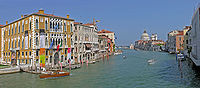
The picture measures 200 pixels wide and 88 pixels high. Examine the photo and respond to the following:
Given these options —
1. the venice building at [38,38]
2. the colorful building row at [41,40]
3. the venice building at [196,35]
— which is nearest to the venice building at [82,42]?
the colorful building row at [41,40]

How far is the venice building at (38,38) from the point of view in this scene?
3547 centimetres

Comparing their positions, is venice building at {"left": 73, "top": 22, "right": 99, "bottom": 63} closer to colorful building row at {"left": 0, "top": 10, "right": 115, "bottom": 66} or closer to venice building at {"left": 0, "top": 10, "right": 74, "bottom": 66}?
colorful building row at {"left": 0, "top": 10, "right": 115, "bottom": 66}

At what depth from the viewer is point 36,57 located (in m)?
35.4

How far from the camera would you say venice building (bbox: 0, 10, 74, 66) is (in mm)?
35469

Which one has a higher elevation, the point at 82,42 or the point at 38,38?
the point at 38,38

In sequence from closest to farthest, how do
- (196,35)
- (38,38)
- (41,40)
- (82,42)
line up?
(196,35) → (38,38) → (41,40) → (82,42)

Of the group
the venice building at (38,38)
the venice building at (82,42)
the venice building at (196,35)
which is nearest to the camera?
the venice building at (196,35)

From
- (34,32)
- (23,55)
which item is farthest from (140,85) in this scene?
(23,55)

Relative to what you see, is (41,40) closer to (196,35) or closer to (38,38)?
(38,38)

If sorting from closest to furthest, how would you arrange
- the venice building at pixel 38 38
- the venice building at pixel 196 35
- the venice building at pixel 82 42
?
the venice building at pixel 196 35, the venice building at pixel 38 38, the venice building at pixel 82 42

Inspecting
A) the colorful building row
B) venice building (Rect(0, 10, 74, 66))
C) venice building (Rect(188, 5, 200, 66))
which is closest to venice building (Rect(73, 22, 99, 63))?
the colorful building row

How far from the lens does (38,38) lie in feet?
117

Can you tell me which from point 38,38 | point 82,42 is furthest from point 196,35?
point 38,38

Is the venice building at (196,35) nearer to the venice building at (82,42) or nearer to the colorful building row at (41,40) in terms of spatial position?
the venice building at (82,42)
